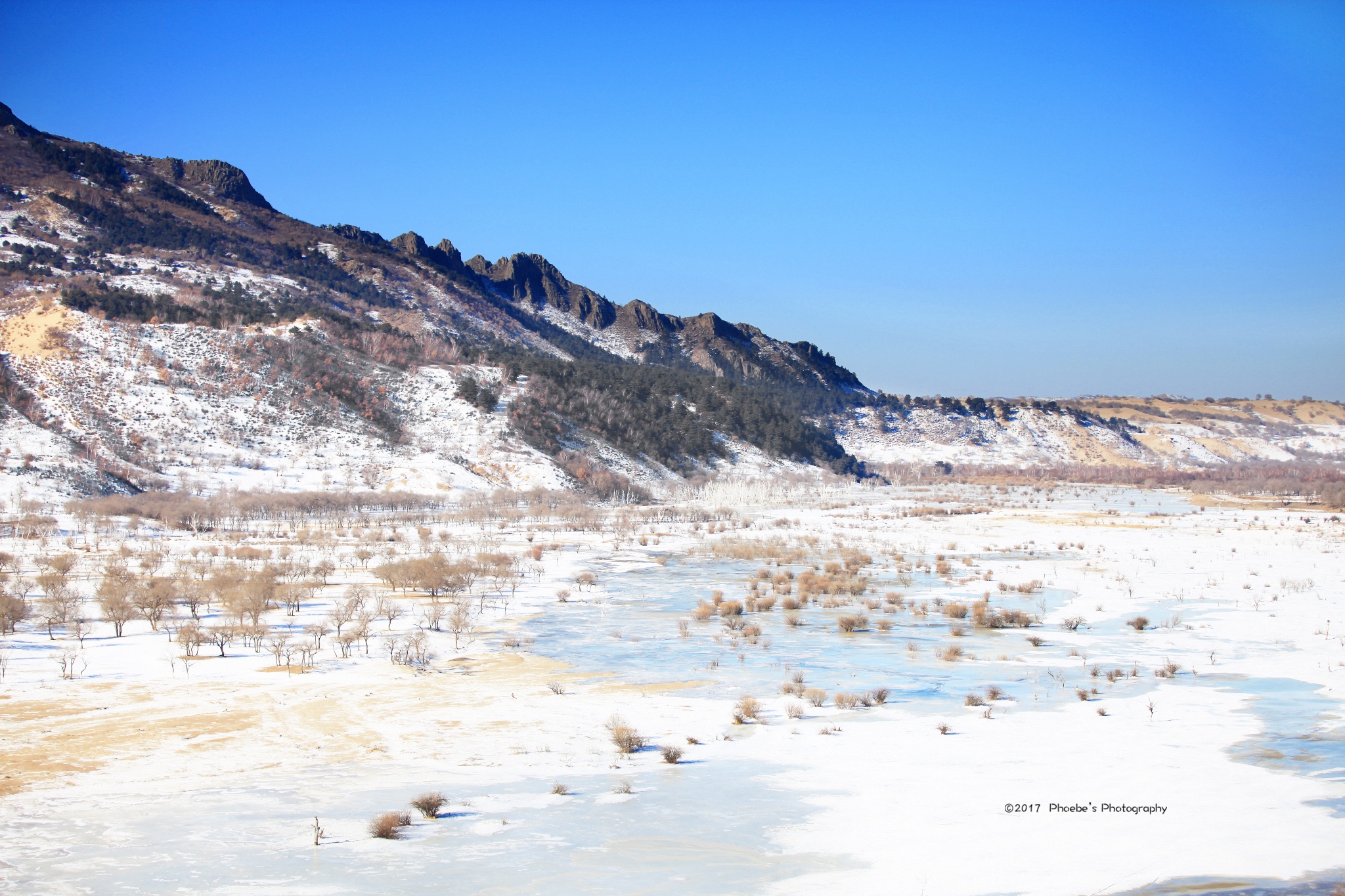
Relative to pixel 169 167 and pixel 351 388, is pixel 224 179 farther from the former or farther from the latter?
pixel 351 388

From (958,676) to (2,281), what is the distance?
69.0 meters

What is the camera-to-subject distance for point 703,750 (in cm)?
1010

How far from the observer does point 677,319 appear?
487ft

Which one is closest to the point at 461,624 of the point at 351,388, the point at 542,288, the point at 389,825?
the point at 389,825

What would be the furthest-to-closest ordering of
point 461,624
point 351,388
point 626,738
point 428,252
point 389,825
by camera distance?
1. point 428,252
2. point 351,388
3. point 461,624
4. point 626,738
5. point 389,825

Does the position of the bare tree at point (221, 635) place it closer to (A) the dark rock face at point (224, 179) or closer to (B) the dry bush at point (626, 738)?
(B) the dry bush at point (626, 738)

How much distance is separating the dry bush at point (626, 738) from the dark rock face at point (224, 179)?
121 metres

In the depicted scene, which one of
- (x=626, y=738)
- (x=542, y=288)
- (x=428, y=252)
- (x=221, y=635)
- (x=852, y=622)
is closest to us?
(x=626, y=738)

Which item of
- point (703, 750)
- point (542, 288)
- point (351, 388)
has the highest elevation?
point (542, 288)

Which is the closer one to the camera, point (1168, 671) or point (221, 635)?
point (1168, 671)

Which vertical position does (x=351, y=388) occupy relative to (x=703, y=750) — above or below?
above

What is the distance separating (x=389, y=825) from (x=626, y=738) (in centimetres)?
319

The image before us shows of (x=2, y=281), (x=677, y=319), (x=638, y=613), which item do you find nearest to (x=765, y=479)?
(x=638, y=613)

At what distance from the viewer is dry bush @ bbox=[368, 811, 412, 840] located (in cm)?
739
